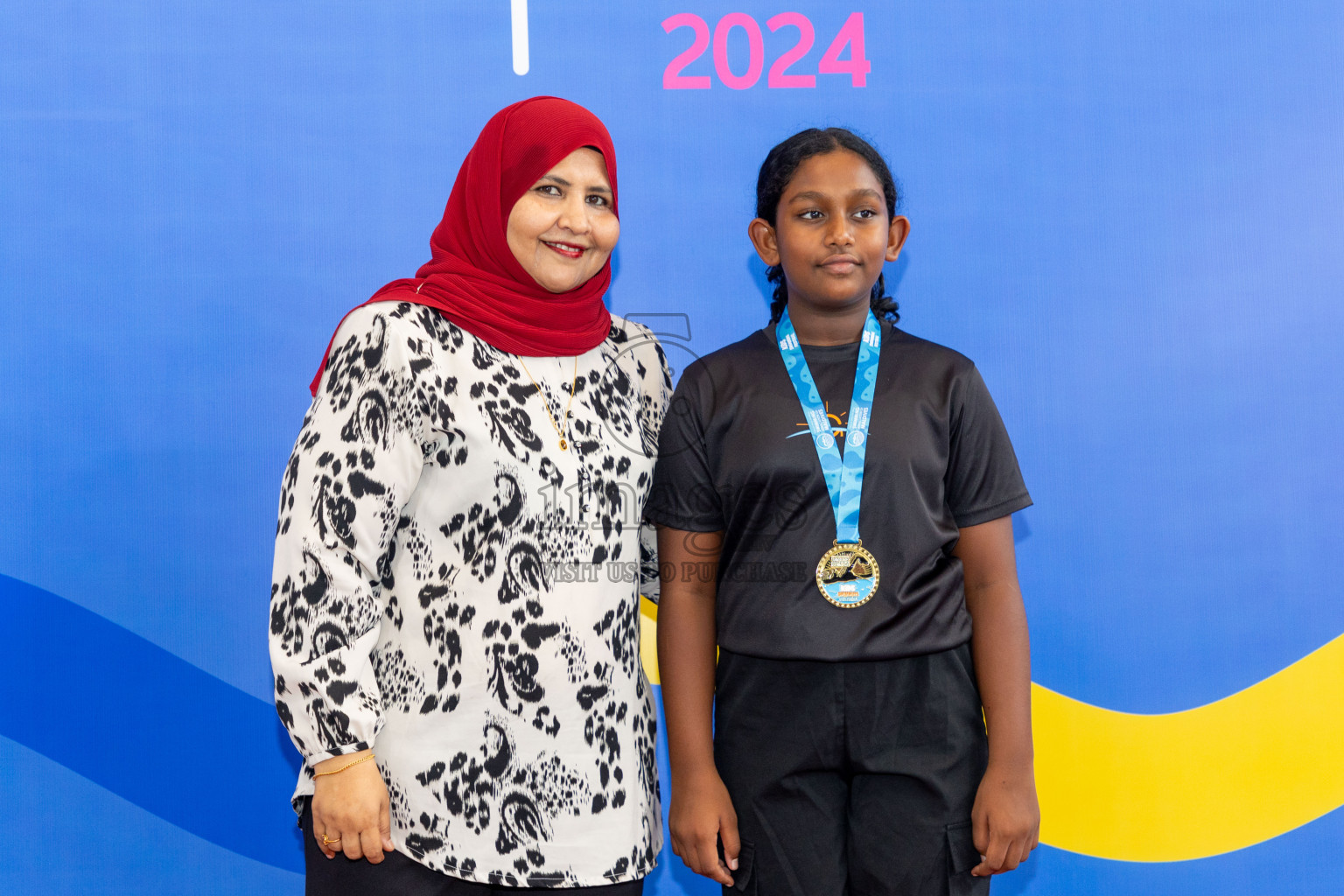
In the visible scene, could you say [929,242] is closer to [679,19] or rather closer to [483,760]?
[679,19]

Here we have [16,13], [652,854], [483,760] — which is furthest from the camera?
[16,13]

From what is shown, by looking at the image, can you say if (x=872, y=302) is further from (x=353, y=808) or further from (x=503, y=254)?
(x=353, y=808)

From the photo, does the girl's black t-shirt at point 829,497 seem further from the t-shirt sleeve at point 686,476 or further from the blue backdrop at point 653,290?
the blue backdrop at point 653,290

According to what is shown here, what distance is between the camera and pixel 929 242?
2438 millimetres

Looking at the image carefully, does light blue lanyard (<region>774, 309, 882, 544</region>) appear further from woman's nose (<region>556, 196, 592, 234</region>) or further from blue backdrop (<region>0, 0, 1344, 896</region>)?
blue backdrop (<region>0, 0, 1344, 896</region>)

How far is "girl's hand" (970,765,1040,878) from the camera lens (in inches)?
57.1

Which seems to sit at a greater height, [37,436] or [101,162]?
[101,162]

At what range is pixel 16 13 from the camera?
2307 mm

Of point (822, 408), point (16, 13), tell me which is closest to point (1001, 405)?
point (822, 408)

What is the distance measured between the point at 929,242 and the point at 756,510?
1.20 meters

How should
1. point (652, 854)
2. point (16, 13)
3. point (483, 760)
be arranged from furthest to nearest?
point (16, 13)
point (652, 854)
point (483, 760)

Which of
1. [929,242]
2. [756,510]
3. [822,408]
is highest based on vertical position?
[929,242]

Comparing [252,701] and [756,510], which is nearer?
[756,510]

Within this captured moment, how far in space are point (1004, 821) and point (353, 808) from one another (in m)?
0.94
